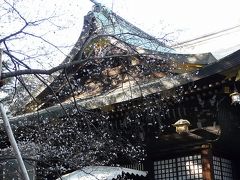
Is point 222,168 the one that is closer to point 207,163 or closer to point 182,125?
point 207,163

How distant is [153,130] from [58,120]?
83.9 inches

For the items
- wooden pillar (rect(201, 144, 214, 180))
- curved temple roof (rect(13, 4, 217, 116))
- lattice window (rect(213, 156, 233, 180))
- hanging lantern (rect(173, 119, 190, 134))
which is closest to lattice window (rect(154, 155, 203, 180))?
wooden pillar (rect(201, 144, 214, 180))

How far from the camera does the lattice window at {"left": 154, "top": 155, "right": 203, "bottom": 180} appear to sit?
834 centimetres

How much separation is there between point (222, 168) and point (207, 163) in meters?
0.83

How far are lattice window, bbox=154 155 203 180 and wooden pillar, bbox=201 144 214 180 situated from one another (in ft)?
0.73

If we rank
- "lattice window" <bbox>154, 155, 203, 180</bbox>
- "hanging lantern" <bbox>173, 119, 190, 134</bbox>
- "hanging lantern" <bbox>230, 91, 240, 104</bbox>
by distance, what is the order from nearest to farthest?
"hanging lantern" <bbox>230, 91, 240, 104</bbox> → "hanging lantern" <bbox>173, 119, 190, 134</bbox> → "lattice window" <bbox>154, 155, 203, 180</bbox>

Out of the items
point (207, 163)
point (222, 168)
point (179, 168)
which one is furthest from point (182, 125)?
point (222, 168)

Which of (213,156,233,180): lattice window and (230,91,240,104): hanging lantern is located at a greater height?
(230,91,240,104): hanging lantern

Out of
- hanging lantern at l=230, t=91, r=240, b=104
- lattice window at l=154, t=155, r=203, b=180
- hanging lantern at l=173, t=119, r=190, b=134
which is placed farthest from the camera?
lattice window at l=154, t=155, r=203, b=180

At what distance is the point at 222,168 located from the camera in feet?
28.5

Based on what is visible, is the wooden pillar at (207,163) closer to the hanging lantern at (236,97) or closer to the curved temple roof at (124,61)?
the hanging lantern at (236,97)

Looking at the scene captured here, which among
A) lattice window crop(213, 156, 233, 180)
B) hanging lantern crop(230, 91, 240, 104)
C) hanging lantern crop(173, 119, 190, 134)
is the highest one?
Answer: hanging lantern crop(230, 91, 240, 104)

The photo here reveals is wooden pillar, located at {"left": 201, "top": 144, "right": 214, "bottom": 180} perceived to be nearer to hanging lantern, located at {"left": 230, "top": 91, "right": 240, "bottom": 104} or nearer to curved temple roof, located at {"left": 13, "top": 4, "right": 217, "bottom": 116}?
hanging lantern, located at {"left": 230, "top": 91, "right": 240, "bottom": 104}

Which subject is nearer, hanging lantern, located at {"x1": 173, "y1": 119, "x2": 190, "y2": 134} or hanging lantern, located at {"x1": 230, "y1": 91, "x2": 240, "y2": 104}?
hanging lantern, located at {"x1": 230, "y1": 91, "x2": 240, "y2": 104}
